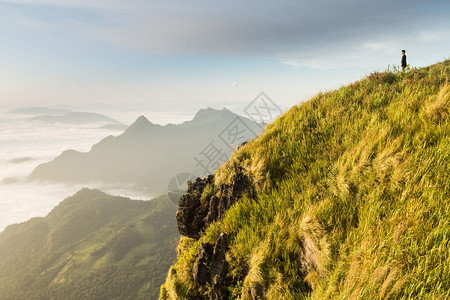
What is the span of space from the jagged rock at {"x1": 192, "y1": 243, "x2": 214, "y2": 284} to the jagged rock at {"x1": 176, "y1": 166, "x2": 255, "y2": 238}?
114 cm

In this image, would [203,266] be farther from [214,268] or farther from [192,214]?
[192,214]

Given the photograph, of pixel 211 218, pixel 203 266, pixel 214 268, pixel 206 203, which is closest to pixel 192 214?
pixel 206 203

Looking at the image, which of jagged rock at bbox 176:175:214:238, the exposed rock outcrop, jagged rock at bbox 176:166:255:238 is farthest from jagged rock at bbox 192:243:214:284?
jagged rock at bbox 176:175:214:238

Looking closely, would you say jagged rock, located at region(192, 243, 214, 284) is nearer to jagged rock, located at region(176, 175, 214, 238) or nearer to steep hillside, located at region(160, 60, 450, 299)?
steep hillside, located at region(160, 60, 450, 299)

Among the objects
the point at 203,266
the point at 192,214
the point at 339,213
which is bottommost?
the point at 203,266

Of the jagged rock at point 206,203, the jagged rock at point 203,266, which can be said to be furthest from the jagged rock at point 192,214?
the jagged rock at point 203,266

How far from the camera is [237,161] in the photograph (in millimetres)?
7820

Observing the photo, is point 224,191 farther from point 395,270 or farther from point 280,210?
point 395,270

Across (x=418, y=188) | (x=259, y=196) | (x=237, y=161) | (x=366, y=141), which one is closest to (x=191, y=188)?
(x=237, y=161)

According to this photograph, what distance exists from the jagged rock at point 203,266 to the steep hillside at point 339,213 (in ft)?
0.08

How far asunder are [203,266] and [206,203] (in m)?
2.92

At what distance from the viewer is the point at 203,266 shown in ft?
17.4

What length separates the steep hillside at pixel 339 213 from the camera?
2982 millimetres

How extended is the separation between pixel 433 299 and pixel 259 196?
3617 millimetres
